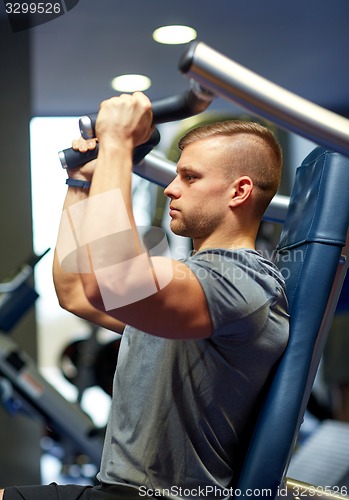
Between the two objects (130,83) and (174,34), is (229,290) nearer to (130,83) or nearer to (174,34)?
(174,34)

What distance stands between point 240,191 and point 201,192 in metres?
0.08

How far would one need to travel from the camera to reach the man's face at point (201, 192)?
1352 millimetres

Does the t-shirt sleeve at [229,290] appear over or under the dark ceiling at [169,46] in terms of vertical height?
over

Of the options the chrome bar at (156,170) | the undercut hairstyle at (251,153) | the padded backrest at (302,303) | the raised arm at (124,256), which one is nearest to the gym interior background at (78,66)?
the chrome bar at (156,170)

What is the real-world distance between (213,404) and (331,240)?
365mm

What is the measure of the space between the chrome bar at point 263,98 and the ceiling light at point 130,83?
3.81m

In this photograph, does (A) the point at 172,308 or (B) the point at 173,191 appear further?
(B) the point at 173,191

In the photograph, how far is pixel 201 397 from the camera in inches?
48.3

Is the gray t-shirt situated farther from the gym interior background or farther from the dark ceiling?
the dark ceiling

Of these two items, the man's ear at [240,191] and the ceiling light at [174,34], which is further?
the ceiling light at [174,34]

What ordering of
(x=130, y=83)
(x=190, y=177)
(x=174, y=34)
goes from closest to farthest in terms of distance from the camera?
(x=190, y=177), (x=174, y=34), (x=130, y=83)

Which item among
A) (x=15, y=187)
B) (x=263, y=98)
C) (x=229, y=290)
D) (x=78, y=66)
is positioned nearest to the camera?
(x=263, y=98)

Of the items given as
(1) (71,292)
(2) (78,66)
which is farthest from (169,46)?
(1) (71,292)

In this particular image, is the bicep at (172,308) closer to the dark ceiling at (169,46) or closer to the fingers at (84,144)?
the fingers at (84,144)
